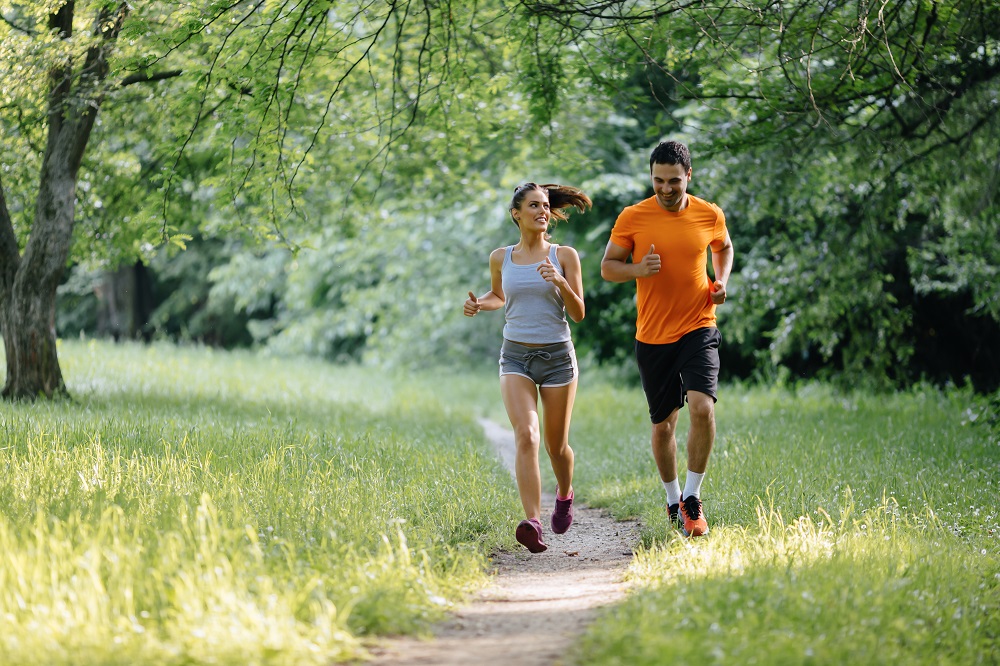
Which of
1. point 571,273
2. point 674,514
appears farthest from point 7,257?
point 674,514

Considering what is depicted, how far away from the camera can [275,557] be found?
15.0ft

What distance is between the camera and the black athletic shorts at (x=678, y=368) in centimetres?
612

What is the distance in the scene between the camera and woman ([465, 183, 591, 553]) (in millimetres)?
6152

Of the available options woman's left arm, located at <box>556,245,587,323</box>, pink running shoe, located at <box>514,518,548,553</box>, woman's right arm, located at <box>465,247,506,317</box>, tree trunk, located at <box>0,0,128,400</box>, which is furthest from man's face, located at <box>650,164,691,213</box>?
tree trunk, located at <box>0,0,128,400</box>

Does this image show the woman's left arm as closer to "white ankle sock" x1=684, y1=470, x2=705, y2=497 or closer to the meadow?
"white ankle sock" x1=684, y1=470, x2=705, y2=497

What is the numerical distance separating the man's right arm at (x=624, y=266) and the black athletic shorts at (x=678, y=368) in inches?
16.6

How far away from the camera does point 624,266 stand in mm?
6230

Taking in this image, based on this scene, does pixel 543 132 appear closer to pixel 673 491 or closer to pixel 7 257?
pixel 7 257

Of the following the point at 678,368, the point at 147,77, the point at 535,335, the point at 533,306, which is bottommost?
the point at 678,368

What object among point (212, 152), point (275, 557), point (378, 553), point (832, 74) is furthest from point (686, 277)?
point (212, 152)

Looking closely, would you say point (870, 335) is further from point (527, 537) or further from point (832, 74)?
point (527, 537)

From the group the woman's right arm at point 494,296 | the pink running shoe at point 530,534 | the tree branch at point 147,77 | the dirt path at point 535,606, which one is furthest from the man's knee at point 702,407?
the tree branch at point 147,77

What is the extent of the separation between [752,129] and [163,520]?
762 centimetres

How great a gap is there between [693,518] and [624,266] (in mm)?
1602
